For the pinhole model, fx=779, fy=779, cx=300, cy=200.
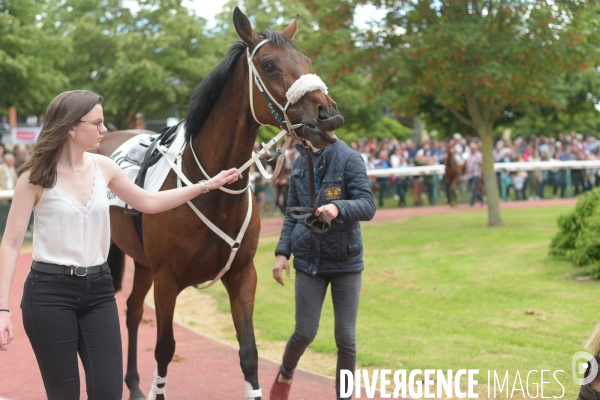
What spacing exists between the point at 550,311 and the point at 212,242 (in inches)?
191

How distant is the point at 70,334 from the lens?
11.7 ft

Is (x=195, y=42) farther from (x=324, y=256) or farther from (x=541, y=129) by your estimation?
(x=324, y=256)

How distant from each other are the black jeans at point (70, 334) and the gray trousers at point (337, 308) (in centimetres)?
163

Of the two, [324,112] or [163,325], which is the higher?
[324,112]

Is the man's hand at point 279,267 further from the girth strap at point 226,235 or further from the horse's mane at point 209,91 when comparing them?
the horse's mane at point 209,91

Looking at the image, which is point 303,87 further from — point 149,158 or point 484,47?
point 484,47

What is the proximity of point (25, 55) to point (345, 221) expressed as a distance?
2084 centimetres

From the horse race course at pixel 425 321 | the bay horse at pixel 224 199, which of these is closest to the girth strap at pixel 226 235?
the bay horse at pixel 224 199

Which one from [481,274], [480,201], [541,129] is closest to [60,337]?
[481,274]

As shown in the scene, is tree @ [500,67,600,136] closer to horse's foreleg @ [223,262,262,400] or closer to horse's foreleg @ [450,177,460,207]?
horse's foreleg @ [450,177,460,207]

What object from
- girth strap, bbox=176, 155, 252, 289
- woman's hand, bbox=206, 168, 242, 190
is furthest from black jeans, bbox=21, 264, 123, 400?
girth strap, bbox=176, 155, 252, 289

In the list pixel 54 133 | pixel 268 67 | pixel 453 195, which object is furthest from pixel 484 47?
pixel 54 133

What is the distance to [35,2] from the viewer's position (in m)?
24.6

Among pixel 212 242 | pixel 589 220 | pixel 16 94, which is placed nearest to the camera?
pixel 212 242
